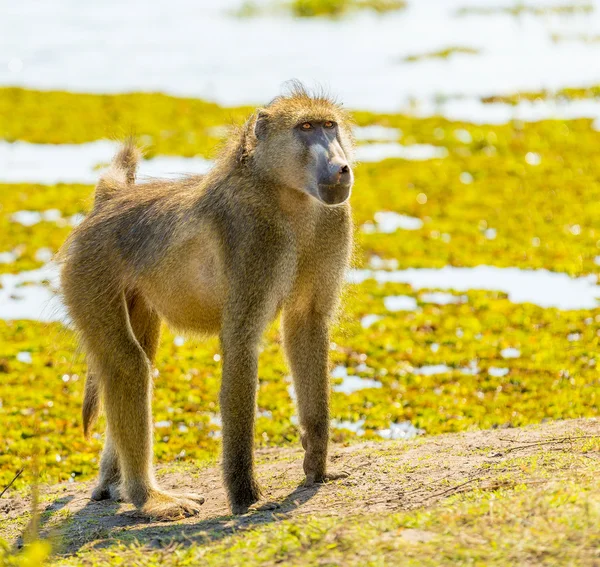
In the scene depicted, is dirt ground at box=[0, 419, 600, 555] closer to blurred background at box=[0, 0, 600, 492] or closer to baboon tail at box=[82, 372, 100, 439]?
baboon tail at box=[82, 372, 100, 439]

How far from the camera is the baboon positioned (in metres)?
5.65

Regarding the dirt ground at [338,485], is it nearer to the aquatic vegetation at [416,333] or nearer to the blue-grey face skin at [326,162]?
the aquatic vegetation at [416,333]

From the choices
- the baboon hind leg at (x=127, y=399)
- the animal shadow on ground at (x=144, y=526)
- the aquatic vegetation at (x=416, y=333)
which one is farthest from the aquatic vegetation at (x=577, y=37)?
the animal shadow on ground at (x=144, y=526)

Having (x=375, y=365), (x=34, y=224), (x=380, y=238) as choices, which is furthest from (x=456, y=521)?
(x=34, y=224)

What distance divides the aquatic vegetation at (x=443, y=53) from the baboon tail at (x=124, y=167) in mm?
21388

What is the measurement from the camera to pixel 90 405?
6.82 m

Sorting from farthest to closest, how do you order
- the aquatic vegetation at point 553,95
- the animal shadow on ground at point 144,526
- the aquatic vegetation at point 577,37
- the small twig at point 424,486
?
the aquatic vegetation at point 577,37 → the aquatic vegetation at point 553,95 → the small twig at point 424,486 → the animal shadow on ground at point 144,526

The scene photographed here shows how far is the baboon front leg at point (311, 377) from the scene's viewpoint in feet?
20.1

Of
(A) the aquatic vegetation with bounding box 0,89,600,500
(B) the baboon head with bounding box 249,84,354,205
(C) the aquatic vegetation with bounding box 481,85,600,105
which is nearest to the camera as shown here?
(B) the baboon head with bounding box 249,84,354,205

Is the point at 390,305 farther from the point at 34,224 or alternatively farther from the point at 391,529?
the point at 391,529

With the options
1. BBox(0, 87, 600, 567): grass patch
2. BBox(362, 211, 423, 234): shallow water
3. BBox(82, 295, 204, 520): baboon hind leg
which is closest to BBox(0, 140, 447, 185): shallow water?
BBox(0, 87, 600, 567): grass patch

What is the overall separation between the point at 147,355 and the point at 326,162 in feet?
6.82

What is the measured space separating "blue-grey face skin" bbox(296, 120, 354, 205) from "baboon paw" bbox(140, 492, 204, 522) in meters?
2.04

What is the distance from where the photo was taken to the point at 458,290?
11.8 meters
